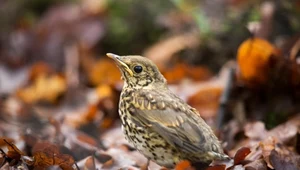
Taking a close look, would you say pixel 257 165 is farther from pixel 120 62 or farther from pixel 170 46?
pixel 170 46

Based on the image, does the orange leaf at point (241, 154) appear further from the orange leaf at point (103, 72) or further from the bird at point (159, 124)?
the orange leaf at point (103, 72)

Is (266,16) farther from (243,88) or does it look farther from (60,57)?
(60,57)

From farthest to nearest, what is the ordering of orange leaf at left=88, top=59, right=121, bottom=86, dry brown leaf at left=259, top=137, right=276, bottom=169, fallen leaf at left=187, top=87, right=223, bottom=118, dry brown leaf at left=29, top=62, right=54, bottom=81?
1. dry brown leaf at left=29, top=62, right=54, bottom=81
2. orange leaf at left=88, top=59, right=121, bottom=86
3. fallen leaf at left=187, top=87, right=223, bottom=118
4. dry brown leaf at left=259, top=137, right=276, bottom=169

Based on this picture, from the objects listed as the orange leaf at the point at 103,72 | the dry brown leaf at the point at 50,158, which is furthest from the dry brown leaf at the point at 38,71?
the dry brown leaf at the point at 50,158

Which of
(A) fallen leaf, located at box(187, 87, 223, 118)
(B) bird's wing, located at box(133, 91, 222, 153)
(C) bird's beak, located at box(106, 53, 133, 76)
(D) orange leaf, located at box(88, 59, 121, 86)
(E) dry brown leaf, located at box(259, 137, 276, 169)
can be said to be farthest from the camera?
(D) orange leaf, located at box(88, 59, 121, 86)

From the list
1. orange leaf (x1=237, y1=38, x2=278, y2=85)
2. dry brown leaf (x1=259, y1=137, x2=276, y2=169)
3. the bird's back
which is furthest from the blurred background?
the bird's back

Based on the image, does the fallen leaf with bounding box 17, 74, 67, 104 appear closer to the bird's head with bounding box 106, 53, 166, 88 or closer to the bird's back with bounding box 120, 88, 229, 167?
the bird's head with bounding box 106, 53, 166, 88

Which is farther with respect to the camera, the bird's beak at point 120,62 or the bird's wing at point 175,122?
the bird's beak at point 120,62

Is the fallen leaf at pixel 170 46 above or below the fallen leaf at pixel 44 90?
above
